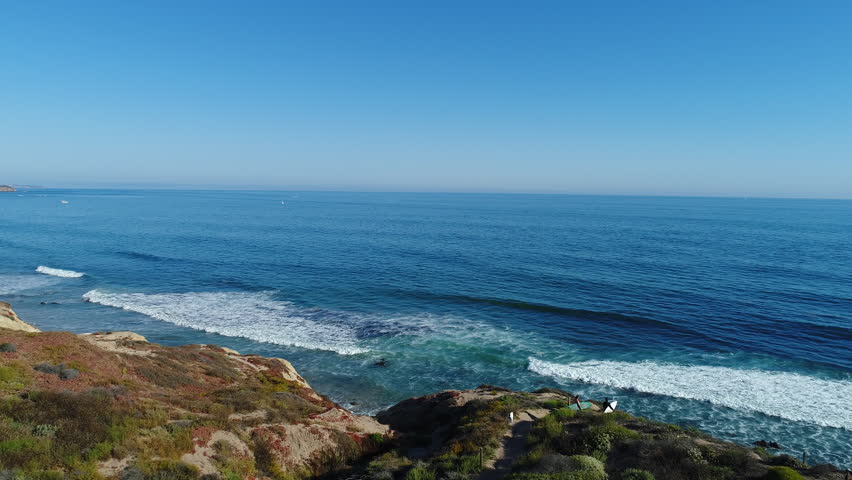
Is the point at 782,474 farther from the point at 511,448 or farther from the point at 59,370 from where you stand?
the point at 59,370

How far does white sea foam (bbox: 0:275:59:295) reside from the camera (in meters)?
55.5

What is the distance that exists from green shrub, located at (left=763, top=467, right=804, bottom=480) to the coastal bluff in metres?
0.05

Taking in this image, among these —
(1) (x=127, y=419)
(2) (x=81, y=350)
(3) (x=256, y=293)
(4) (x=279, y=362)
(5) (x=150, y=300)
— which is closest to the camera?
(1) (x=127, y=419)

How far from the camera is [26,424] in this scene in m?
15.3

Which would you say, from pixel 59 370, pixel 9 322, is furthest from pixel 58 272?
pixel 59 370

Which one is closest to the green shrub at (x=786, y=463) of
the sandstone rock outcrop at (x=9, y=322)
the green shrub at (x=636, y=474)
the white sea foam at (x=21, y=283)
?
the green shrub at (x=636, y=474)

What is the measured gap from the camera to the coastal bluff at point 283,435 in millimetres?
14947

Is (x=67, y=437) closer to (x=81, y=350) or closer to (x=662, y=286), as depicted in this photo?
(x=81, y=350)

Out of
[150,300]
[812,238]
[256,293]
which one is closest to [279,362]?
[256,293]

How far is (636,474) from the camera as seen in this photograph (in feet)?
49.5

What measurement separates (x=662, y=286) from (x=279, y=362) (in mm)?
49031

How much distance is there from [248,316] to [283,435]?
31.2 m

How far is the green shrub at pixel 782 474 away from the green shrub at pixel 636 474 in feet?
12.6

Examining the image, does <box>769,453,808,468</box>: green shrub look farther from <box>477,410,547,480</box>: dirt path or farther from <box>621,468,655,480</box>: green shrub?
<box>477,410,547,480</box>: dirt path
